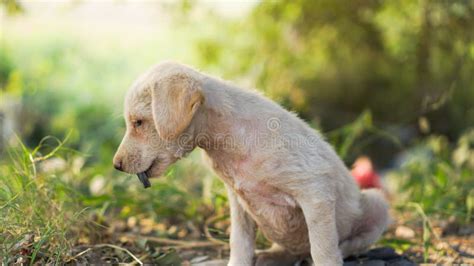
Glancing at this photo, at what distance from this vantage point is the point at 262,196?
3752mm

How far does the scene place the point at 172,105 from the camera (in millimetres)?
3357

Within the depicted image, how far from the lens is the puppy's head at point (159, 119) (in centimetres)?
336

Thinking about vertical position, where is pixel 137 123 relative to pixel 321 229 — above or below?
above

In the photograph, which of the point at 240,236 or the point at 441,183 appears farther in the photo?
the point at 441,183

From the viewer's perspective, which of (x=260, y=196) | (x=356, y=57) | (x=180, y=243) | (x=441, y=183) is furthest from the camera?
(x=356, y=57)

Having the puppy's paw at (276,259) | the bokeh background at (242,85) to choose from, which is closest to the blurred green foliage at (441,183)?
the bokeh background at (242,85)

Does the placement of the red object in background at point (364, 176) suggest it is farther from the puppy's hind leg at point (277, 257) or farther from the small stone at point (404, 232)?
the puppy's hind leg at point (277, 257)

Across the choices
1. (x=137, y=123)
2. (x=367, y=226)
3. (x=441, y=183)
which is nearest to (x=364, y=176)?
(x=441, y=183)

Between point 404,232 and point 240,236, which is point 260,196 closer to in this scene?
point 240,236

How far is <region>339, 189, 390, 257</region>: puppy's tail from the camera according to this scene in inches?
168

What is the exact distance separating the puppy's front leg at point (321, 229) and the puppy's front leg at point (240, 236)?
52 cm

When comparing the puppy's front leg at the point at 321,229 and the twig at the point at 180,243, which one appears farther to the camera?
the twig at the point at 180,243

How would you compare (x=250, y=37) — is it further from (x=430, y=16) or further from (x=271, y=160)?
(x=271, y=160)

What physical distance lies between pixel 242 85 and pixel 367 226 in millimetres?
1287
